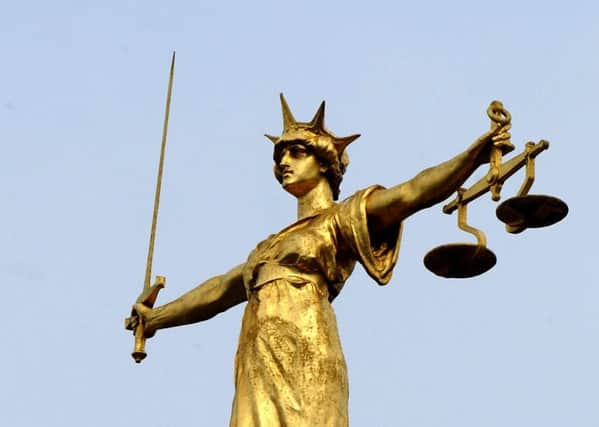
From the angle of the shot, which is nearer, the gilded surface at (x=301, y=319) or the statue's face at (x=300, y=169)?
the gilded surface at (x=301, y=319)

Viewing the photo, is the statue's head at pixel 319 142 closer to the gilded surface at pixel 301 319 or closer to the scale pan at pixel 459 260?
the gilded surface at pixel 301 319

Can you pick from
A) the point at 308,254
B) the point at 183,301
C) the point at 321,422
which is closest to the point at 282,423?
the point at 321,422

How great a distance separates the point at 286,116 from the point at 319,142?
15.3 inches

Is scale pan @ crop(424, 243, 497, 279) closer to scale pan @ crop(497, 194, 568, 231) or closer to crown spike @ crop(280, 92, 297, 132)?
scale pan @ crop(497, 194, 568, 231)

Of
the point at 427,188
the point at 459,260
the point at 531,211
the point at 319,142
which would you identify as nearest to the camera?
the point at 531,211

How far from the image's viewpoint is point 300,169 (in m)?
15.4

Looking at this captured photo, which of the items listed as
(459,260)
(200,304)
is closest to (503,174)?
(459,260)

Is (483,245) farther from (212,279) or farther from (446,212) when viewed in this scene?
(212,279)

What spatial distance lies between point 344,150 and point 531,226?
2.13 meters

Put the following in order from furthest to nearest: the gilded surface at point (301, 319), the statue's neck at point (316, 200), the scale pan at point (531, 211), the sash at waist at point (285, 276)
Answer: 1. the statue's neck at point (316, 200)
2. the sash at waist at point (285, 276)
3. the gilded surface at point (301, 319)
4. the scale pan at point (531, 211)

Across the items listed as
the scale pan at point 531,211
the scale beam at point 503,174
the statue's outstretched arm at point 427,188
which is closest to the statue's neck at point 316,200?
the statue's outstretched arm at point 427,188

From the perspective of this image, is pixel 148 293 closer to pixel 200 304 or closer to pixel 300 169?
pixel 200 304

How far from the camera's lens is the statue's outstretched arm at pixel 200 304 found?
15773 mm

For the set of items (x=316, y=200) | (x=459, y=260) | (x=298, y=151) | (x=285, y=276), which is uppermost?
(x=298, y=151)
